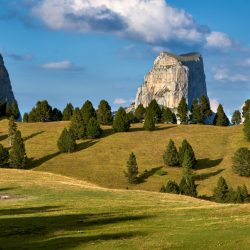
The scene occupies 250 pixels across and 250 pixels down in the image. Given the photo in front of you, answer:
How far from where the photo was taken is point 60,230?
3581 cm

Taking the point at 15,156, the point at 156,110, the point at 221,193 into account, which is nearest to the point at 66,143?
the point at 15,156

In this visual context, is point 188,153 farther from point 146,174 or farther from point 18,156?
point 18,156

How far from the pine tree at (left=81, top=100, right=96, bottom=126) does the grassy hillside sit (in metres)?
6.22

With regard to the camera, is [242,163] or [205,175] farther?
[205,175]

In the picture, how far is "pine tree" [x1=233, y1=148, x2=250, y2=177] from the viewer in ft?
354

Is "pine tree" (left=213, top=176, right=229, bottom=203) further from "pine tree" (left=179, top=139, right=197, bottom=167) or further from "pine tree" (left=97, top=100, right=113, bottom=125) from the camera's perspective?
"pine tree" (left=97, top=100, right=113, bottom=125)

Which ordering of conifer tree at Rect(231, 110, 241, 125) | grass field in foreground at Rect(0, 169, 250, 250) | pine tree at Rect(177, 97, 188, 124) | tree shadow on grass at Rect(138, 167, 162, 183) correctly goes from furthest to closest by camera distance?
1. conifer tree at Rect(231, 110, 241, 125)
2. pine tree at Rect(177, 97, 188, 124)
3. tree shadow on grass at Rect(138, 167, 162, 183)
4. grass field in foreground at Rect(0, 169, 250, 250)

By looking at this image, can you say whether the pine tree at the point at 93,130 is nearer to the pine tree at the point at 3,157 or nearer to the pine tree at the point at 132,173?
the pine tree at the point at 3,157

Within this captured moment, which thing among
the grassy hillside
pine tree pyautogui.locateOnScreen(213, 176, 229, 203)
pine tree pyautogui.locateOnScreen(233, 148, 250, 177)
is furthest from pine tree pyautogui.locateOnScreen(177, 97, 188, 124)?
pine tree pyautogui.locateOnScreen(213, 176, 229, 203)

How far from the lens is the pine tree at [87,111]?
478 feet

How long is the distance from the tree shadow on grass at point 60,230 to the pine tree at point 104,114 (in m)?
118

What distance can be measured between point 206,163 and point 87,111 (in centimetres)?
Result: 4539

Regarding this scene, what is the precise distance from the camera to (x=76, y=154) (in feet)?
414

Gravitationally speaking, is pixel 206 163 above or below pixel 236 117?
below
